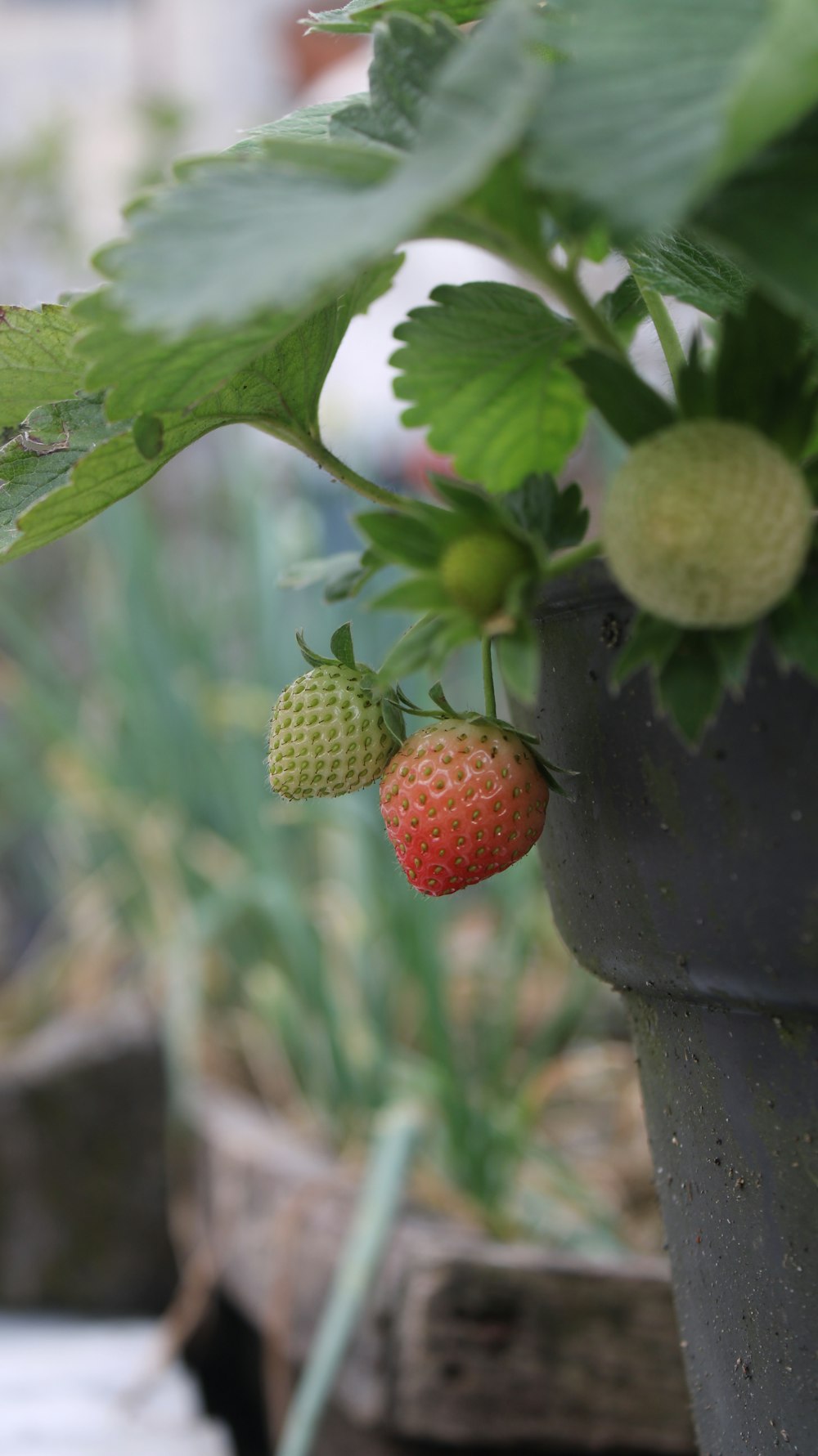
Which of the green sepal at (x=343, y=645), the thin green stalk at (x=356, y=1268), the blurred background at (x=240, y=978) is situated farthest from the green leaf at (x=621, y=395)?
the blurred background at (x=240, y=978)

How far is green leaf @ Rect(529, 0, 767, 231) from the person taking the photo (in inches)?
6.2

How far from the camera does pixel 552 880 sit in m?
0.31

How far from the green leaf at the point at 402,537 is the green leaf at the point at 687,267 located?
0.32 ft

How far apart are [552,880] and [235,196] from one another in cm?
18

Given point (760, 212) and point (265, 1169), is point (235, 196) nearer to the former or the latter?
point (760, 212)

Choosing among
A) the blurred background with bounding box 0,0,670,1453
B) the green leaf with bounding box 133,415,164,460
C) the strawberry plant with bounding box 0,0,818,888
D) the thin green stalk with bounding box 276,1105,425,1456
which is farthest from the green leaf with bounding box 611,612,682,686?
the blurred background with bounding box 0,0,670,1453

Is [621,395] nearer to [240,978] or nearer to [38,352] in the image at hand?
[38,352]

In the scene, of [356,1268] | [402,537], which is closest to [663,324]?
[402,537]

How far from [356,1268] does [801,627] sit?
0.60 metres

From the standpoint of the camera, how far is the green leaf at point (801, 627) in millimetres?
205

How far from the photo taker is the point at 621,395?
0.21m

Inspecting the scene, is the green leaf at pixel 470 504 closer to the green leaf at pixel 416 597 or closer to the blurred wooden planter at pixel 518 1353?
the green leaf at pixel 416 597

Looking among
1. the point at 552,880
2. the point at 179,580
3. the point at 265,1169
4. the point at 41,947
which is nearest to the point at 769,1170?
the point at 552,880

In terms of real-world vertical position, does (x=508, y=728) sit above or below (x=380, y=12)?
below
